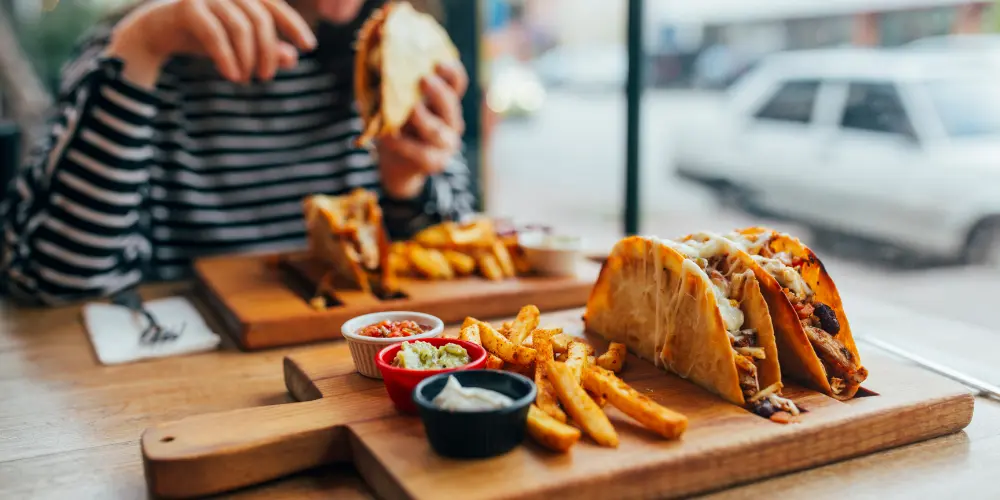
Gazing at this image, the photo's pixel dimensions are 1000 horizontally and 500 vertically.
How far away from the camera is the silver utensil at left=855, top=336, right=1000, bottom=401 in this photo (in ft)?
5.21

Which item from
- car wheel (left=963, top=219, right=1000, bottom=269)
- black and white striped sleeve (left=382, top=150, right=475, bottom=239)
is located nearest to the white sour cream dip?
black and white striped sleeve (left=382, top=150, right=475, bottom=239)

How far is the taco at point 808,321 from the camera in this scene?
1435mm

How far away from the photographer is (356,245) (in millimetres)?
2186

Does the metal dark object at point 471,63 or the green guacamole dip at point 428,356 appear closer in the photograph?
the green guacamole dip at point 428,356

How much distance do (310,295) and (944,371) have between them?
4.68 ft

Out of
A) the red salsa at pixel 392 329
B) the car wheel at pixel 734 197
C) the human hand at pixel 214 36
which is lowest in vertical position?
the car wheel at pixel 734 197

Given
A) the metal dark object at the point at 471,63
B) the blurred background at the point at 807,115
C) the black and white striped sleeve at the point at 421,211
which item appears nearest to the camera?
the black and white striped sleeve at the point at 421,211

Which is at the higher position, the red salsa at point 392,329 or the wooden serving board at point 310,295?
the red salsa at point 392,329

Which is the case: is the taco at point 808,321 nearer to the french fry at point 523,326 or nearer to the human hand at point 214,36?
the french fry at point 523,326

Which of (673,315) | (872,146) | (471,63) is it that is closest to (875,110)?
(872,146)

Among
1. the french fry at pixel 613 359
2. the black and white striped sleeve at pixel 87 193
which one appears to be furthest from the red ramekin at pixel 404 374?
the black and white striped sleeve at pixel 87 193

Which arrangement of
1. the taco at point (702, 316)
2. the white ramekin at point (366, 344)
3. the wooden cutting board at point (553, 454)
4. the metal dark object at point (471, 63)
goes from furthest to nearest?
the metal dark object at point (471, 63) → the white ramekin at point (366, 344) → the taco at point (702, 316) → the wooden cutting board at point (553, 454)

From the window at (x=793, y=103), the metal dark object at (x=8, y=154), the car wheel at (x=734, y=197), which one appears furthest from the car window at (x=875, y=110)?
the metal dark object at (x=8, y=154)

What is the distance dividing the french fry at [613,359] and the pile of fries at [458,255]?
706 mm
